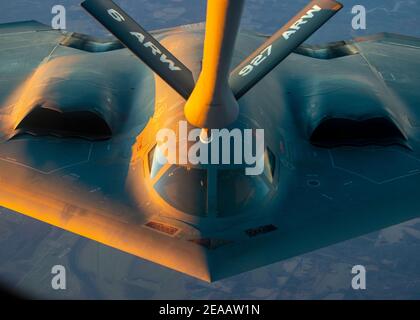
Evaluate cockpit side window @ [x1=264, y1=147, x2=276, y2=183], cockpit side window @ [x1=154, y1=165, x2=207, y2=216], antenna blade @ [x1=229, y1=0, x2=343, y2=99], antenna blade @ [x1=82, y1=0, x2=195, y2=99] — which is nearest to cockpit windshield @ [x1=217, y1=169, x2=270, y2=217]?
cockpit side window @ [x1=154, y1=165, x2=207, y2=216]

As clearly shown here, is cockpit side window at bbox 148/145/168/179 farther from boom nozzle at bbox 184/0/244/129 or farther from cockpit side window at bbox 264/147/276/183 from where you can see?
cockpit side window at bbox 264/147/276/183

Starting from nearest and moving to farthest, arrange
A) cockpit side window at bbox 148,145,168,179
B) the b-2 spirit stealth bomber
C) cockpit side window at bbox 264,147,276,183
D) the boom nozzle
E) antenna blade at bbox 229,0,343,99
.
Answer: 1. the boom nozzle
2. the b-2 spirit stealth bomber
3. antenna blade at bbox 229,0,343,99
4. cockpit side window at bbox 148,145,168,179
5. cockpit side window at bbox 264,147,276,183

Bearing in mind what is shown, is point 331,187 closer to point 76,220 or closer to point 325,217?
point 325,217

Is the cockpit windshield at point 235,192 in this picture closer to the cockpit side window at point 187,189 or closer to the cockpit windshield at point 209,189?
the cockpit windshield at point 209,189

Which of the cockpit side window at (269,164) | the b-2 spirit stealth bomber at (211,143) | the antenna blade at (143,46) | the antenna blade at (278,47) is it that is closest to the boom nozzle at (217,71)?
the b-2 spirit stealth bomber at (211,143)

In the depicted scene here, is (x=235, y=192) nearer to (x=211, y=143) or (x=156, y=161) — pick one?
(x=211, y=143)

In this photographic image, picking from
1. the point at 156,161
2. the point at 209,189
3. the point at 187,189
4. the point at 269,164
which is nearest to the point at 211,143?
the point at 209,189
